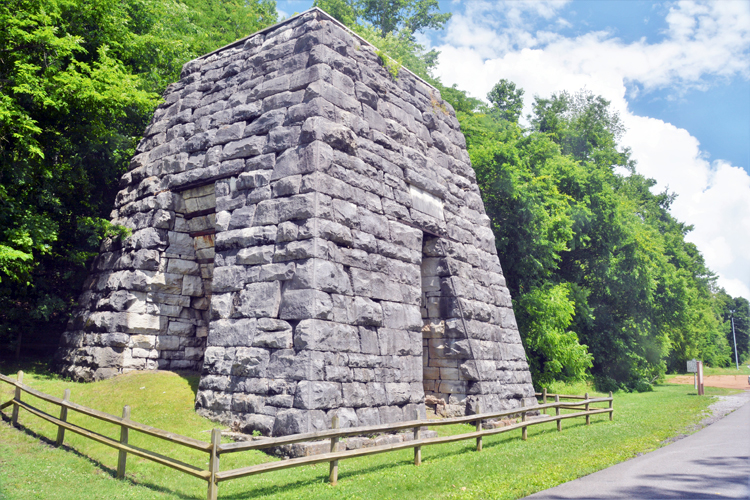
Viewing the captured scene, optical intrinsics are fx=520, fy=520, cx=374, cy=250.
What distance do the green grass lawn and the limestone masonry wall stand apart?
1.92 feet

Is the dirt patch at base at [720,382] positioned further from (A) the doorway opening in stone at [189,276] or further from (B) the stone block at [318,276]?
(A) the doorway opening in stone at [189,276]

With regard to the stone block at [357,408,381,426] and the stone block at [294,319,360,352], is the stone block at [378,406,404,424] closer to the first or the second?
the stone block at [357,408,381,426]

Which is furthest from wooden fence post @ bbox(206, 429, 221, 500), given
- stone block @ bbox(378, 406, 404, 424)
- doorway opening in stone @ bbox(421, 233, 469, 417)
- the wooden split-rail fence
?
doorway opening in stone @ bbox(421, 233, 469, 417)

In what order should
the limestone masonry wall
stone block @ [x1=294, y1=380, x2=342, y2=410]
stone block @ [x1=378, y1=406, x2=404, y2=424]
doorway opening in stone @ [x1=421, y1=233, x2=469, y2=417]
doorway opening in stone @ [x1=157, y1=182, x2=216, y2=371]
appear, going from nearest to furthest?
1. stone block @ [x1=294, y1=380, x2=342, y2=410]
2. the limestone masonry wall
3. stone block @ [x1=378, y1=406, x2=404, y2=424]
4. doorway opening in stone @ [x1=157, y1=182, x2=216, y2=371]
5. doorway opening in stone @ [x1=421, y1=233, x2=469, y2=417]

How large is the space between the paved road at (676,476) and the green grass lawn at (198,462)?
1.04ft

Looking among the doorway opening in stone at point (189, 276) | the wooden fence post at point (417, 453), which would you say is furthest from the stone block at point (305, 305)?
the doorway opening in stone at point (189, 276)

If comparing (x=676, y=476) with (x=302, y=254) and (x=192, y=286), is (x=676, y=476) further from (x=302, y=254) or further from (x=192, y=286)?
(x=192, y=286)

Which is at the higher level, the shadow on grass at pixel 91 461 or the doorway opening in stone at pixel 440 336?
the doorway opening in stone at pixel 440 336

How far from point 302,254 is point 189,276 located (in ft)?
12.0

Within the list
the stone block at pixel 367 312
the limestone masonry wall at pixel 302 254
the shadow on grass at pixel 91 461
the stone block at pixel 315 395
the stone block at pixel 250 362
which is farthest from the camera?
the stone block at pixel 367 312

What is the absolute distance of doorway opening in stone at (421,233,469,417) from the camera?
10.0 m

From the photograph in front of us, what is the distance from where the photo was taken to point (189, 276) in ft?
33.4

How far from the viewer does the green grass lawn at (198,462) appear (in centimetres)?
584

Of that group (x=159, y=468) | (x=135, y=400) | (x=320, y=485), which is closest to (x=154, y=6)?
(x=135, y=400)
